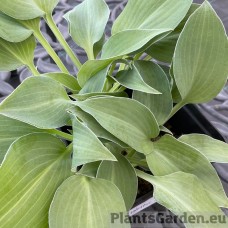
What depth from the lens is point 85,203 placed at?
1.09ft

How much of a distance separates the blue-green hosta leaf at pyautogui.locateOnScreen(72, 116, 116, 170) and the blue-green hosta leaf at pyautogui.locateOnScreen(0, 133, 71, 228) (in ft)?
0.17

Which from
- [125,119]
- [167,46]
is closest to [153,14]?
[167,46]

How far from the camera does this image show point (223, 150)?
381 mm

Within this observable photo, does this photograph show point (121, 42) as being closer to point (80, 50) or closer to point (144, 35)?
point (144, 35)

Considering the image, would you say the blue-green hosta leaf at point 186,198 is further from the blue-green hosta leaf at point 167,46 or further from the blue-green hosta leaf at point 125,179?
the blue-green hosta leaf at point 167,46

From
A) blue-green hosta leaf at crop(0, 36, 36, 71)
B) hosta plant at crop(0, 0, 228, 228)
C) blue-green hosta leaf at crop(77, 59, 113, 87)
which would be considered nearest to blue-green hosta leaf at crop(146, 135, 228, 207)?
hosta plant at crop(0, 0, 228, 228)

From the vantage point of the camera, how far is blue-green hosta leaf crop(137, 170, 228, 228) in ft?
1.03

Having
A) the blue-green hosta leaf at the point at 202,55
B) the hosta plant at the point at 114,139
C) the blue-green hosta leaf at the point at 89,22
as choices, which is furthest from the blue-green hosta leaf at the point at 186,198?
the blue-green hosta leaf at the point at 89,22

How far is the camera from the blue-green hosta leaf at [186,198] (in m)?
0.31

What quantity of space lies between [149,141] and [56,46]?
0.38 meters

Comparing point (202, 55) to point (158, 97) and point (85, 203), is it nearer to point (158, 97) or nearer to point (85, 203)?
point (158, 97)

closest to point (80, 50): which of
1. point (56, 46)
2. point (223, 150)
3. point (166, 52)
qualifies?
point (56, 46)

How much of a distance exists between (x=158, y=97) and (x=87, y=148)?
0.43 ft

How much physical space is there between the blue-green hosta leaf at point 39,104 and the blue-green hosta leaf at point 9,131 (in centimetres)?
4
